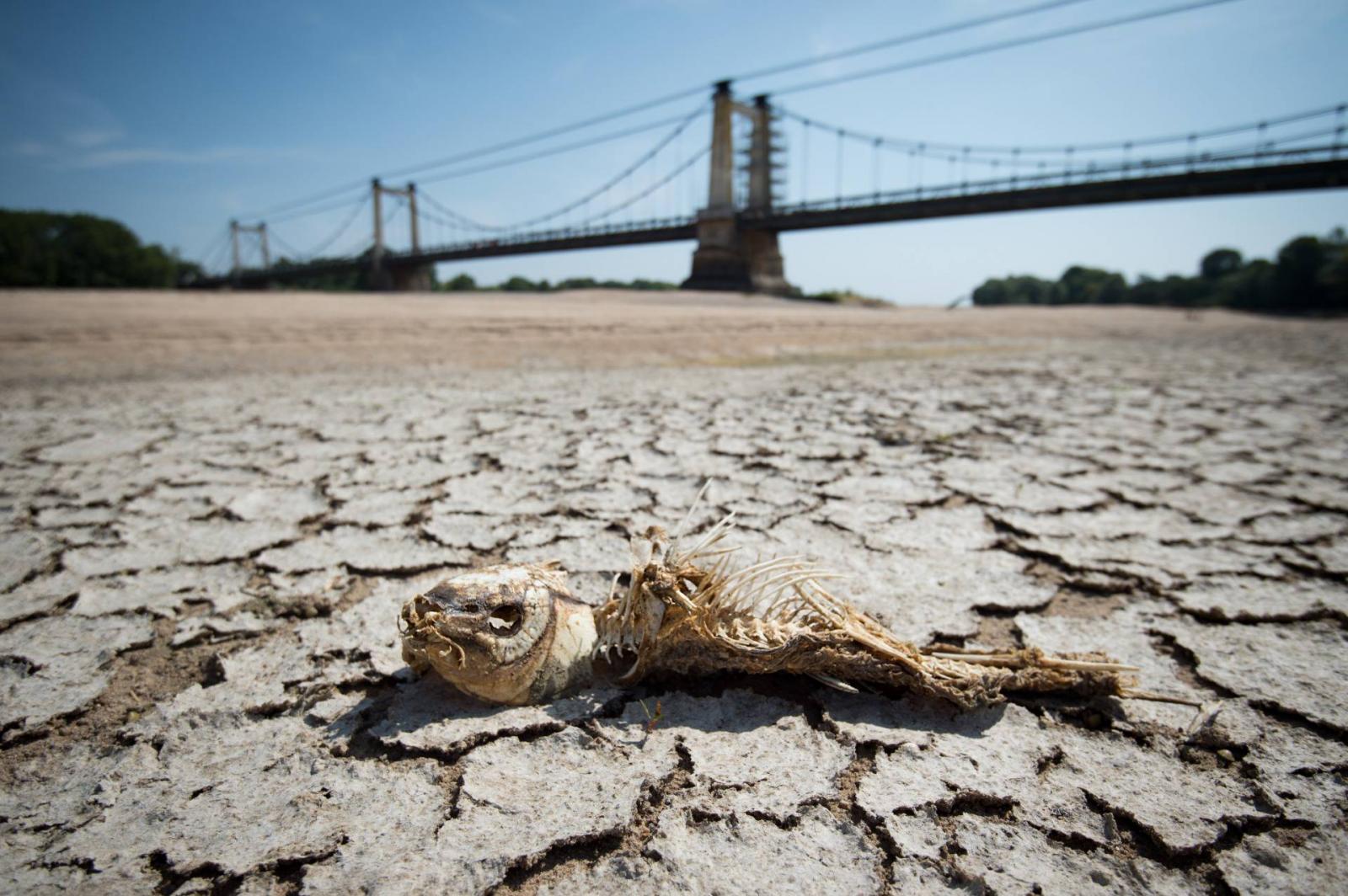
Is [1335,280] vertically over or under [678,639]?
over

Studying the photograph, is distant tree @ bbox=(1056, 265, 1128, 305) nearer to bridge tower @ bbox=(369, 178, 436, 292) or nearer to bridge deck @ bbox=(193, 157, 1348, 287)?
bridge deck @ bbox=(193, 157, 1348, 287)

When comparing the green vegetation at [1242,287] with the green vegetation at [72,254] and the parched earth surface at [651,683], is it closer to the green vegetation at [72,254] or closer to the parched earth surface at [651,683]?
the parched earth surface at [651,683]

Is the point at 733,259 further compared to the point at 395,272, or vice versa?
the point at 395,272

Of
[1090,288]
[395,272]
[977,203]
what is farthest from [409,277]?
[1090,288]

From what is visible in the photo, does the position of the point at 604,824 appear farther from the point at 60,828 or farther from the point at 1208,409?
the point at 1208,409

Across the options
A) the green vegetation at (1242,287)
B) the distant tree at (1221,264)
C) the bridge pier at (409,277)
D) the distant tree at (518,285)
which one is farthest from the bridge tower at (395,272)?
the distant tree at (1221,264)

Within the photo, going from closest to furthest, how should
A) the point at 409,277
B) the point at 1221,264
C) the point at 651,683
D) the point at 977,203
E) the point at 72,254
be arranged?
the point at 651,683, the point at 977,203, the point at 1221,264, the point at 409,277, the point at 72,254

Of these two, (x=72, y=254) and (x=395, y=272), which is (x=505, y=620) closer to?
(x=395, y=272)
